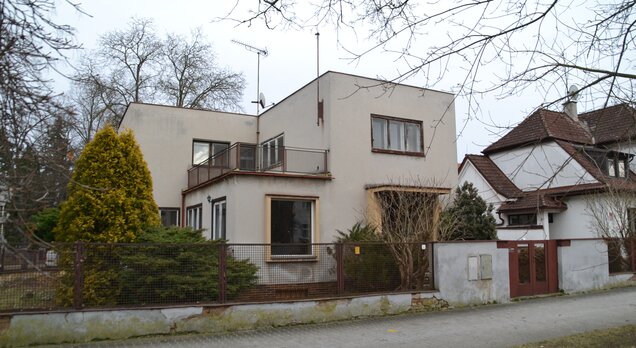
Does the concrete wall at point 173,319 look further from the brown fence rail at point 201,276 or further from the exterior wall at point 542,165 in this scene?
the exterior wall at point 542,165

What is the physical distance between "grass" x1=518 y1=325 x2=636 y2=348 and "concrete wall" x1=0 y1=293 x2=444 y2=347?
3.66 m

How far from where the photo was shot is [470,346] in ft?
28.0

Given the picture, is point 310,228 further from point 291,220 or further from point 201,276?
point 201,276

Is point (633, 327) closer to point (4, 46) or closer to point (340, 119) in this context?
point (340, 119)

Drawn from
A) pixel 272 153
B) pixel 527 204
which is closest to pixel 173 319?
pixel 272 153

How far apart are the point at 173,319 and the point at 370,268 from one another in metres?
4.43

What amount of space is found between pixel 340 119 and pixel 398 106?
253cm

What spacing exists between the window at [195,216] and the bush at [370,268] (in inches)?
288

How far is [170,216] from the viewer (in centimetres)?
1941

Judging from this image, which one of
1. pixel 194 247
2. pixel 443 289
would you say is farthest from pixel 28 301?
pixel 443 289

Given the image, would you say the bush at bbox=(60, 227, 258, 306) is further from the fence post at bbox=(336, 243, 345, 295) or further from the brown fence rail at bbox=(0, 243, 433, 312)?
the fence post at bbox=(336, 243, 345, 295)

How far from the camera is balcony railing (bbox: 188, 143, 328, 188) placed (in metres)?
15.6

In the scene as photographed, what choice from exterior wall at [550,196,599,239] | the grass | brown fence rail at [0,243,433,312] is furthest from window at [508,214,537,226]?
the grass

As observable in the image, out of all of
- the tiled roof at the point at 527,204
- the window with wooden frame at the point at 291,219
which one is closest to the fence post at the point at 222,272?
the window with wooden frame at the point at 291,219
